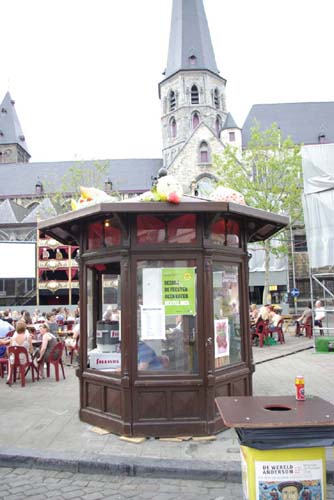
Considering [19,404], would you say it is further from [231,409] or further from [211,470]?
[231,409]

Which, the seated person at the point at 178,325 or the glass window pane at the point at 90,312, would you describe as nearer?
the seated person at the point at 178,325

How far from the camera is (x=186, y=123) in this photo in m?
53.8

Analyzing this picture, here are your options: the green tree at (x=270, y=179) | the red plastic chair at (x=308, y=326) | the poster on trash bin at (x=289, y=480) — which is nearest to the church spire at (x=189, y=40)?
the green tree at (x=270, y=179)

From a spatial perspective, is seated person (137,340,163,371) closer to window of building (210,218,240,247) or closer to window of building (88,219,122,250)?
window of building (88,219,122,250)

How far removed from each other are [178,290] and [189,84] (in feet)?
174

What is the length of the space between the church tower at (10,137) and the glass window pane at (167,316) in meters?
71.9

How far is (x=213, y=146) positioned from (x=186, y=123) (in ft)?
28.8

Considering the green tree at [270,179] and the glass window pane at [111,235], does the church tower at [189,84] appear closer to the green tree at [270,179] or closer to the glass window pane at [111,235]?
the green tree at [270,179]

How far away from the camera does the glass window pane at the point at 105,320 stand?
596 centimetres

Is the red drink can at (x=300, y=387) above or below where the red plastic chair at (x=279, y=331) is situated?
above

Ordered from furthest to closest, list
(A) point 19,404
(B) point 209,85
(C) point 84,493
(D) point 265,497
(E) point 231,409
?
(B) point 209,85 < (A) point 19,404 < (C) point 84,493 < (E) point 231,409 < (D) point 265,497

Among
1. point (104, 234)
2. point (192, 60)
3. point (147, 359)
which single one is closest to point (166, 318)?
point (147, 359)

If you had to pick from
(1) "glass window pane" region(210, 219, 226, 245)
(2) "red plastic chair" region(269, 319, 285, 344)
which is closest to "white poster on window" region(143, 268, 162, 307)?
(1) "glass window pane" region(210, 219, 226, 245)

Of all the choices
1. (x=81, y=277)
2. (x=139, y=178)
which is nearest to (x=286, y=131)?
(x=139, y=178)
